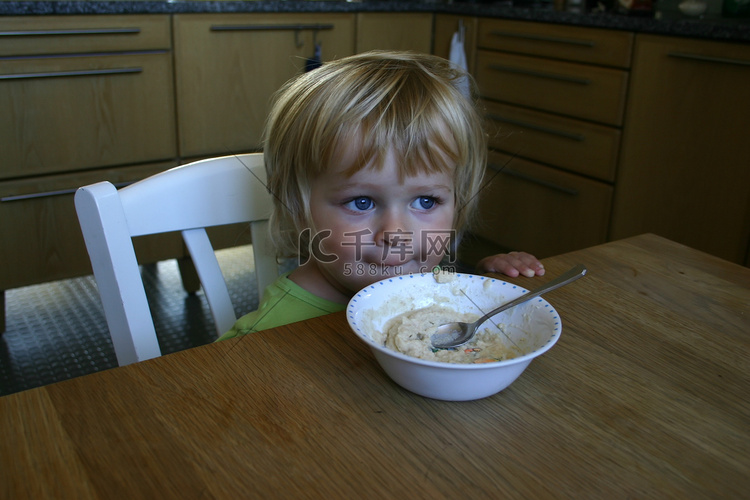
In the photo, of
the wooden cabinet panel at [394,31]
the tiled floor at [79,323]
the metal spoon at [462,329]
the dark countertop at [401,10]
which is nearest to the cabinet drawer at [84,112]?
the dark countertop at [401,10]

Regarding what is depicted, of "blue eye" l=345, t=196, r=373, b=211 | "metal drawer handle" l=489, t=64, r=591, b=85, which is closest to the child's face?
"blue eye" l=345, t=196, r=373, b=211

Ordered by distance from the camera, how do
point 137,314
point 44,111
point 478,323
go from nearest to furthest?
→ point 478,323 < point 137,314 < point 44,111

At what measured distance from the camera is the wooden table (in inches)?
18.8

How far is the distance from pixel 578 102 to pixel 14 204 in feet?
5.76

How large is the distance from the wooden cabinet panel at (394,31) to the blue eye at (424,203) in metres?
1.81

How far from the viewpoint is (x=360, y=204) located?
857 millimetres

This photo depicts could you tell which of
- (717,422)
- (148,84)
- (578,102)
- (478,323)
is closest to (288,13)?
(148,84)

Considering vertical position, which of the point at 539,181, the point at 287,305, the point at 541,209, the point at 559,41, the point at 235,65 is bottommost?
the point at 541,209

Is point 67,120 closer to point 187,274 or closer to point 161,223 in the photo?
point 187,274

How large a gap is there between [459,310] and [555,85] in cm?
185

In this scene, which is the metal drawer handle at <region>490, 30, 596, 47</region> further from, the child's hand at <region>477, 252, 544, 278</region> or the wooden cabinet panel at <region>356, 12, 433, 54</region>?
the child's hand at <region>477, 252, 544, 278</region>

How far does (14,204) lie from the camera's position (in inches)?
79.8

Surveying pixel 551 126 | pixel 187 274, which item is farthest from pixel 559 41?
pixel 187 274

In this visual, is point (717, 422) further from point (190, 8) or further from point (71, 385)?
point (190, 8)
